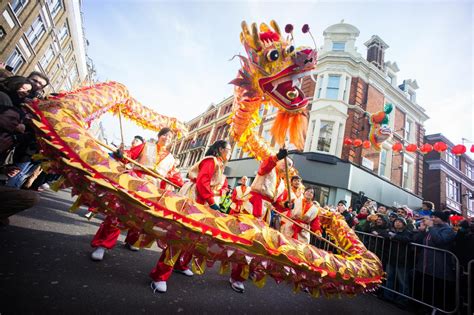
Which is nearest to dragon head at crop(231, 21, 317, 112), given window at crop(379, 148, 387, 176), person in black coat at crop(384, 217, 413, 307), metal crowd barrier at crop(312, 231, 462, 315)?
metal crowd barrier at crop(312, 231, 462, 315)

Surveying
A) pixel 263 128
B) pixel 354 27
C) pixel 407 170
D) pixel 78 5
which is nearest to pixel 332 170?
pixel 263 128

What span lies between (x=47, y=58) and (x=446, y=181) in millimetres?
38070

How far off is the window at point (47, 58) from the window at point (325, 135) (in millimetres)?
22939

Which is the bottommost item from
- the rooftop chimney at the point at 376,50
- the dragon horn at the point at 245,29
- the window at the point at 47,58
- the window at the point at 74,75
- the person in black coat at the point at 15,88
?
the person in black coat at the point at 15,88

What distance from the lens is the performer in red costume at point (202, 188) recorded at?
2.29 m

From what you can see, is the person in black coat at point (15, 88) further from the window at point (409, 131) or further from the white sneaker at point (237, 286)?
the window at point (409, 131)

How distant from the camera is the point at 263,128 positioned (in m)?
17.1

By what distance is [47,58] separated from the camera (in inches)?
770

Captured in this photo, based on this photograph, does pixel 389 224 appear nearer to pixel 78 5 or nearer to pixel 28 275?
pixel 28 275

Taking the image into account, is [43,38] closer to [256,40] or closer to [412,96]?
[256,40]

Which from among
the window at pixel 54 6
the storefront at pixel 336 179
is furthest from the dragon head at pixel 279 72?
the window at pixel 54 6

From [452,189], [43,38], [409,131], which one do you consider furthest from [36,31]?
[452,189]

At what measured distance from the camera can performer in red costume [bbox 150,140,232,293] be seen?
2.29 m

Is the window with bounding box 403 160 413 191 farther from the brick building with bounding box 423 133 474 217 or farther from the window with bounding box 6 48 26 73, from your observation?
the window with bounding box 6 48 26 73
